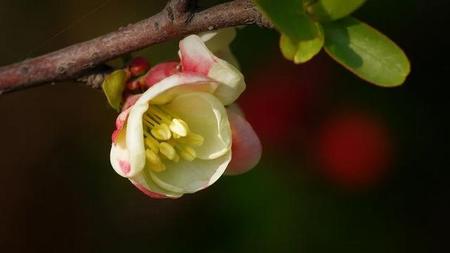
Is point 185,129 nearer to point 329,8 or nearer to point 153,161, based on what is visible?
point 153,161

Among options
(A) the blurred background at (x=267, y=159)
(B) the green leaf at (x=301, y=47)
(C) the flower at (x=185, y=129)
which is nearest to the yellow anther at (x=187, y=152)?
(C) the flower at (x=185, y=129)

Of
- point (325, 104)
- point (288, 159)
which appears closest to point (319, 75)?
point (325, 104)

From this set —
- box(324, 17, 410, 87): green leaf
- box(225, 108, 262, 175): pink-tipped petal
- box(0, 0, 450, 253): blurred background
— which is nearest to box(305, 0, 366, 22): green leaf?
box(324, 17, 410, 87): green leaf

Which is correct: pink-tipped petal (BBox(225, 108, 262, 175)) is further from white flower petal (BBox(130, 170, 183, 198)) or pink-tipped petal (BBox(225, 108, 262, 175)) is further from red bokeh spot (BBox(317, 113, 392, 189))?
red bokeh spot (BBox(317, 113, 392, 189))

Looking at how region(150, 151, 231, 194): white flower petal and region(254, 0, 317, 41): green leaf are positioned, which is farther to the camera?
region(150, 151, 231, 194): white flower petal

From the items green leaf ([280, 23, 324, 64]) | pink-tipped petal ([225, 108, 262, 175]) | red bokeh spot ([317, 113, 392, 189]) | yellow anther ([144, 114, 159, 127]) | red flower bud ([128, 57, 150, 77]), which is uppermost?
green leaf ([280, 23, 324, 64])

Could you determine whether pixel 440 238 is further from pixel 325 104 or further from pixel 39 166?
pixel 39 166

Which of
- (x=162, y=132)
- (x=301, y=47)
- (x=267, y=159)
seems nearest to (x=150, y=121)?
(x=162, y=132)

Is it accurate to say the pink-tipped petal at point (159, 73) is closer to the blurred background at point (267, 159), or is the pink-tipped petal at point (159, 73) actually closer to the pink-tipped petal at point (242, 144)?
the pink-tipped petal at point (242, 144)
